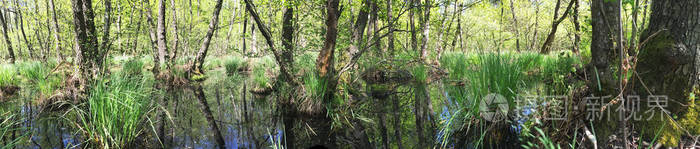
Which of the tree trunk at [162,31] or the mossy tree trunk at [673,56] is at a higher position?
the tree trunk at [162,31]

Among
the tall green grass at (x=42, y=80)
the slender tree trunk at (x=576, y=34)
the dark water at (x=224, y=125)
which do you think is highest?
the slender tree trunk at (x=576, y=34)

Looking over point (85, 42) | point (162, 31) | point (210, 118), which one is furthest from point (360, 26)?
point (162, 31)

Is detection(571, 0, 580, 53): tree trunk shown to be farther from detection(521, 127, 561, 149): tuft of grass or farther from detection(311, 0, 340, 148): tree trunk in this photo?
detection(311, 0, 340, 148): tree trunk

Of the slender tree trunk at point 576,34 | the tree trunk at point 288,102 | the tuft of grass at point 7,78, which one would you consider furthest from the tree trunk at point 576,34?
the tuft of grass at point 7,78

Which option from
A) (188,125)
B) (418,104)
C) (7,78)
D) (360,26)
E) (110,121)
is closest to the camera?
(110,121)

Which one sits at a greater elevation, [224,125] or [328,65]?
[328,65]

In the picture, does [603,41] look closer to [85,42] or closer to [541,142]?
[541,142]

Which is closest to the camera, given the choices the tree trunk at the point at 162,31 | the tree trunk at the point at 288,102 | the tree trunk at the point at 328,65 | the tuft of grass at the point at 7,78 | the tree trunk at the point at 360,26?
the tree trunk at the point at 288,102

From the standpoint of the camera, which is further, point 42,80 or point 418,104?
point 42,80

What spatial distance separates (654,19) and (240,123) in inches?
153

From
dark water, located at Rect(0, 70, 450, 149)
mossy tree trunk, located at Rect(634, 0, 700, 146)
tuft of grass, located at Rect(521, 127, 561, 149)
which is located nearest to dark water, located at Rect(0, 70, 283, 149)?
dark water, located at Rect(0, 70, 450, 149)

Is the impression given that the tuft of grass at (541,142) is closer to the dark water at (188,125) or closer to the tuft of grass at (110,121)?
the dark water at (188,125)

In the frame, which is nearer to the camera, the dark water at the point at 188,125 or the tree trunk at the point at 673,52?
the tree trunk at the point at 673,52

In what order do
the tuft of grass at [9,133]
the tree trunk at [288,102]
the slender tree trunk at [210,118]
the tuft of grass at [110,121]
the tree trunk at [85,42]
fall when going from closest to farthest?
the tuft of grass at [9,133], the tuft of grass at [110,121], the slender tree trunk at [210,118], the tree trunk at [288,102], the tree trunk at [85,42]
